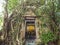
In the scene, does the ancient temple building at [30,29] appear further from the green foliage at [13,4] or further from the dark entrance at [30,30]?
the green foliage at [13,4]

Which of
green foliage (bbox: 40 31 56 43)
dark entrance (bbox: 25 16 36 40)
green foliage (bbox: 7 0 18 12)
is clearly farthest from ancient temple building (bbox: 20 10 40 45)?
green foliage (bbox: 7 0 18 12)

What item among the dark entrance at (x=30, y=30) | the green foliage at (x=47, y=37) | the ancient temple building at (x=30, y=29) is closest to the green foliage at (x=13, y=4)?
the ancient temple building at (x=30, y=29)

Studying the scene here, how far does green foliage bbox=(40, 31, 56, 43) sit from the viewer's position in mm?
15914

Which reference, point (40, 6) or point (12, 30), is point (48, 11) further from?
point (12, 30)

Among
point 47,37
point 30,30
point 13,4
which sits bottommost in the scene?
point 47,37

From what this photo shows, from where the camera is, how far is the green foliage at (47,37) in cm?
1591

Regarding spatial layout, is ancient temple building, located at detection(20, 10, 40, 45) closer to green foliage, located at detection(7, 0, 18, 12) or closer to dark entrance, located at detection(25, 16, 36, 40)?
dark entrance, located at detection(25, 16, 36, 40)

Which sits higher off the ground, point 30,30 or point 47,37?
point 30,30

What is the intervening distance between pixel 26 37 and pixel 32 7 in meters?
2.00

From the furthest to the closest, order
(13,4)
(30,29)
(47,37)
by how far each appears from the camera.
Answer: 1. (30,29)
2. (47,37)
3. (13,4)

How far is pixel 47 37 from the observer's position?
16156 mm

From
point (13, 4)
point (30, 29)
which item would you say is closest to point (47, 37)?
point (30, 29)

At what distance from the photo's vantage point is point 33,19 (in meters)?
17.5

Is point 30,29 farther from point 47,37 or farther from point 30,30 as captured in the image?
point 47,37
